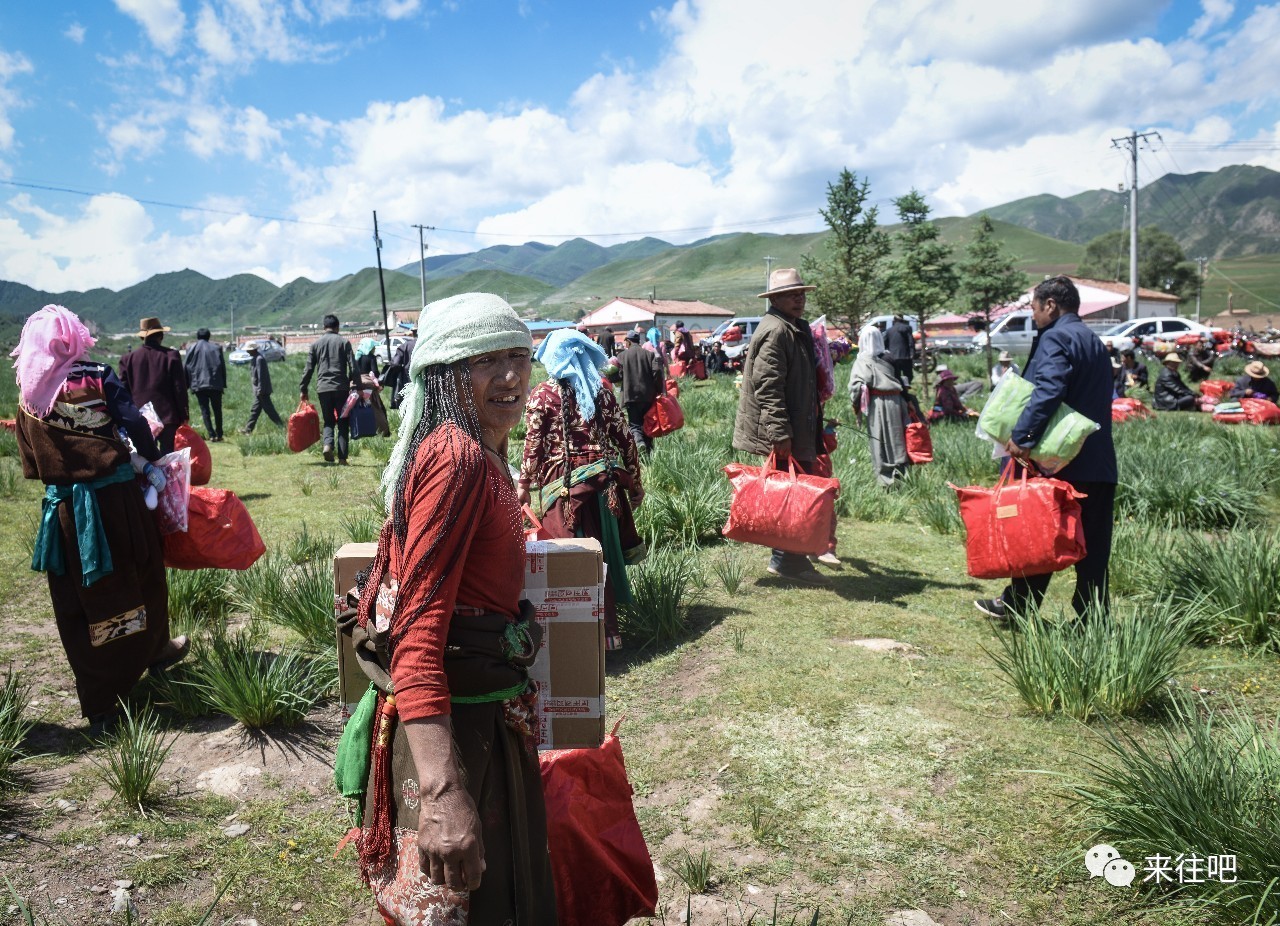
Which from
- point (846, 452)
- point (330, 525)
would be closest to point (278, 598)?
point (330, 525)

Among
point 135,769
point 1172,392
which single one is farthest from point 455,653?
point 1172,392

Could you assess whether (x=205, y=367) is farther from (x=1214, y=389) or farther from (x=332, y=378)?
(x=1214, y=389)

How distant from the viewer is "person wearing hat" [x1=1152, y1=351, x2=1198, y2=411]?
47.9 feet

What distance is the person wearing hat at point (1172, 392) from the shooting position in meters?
14.6

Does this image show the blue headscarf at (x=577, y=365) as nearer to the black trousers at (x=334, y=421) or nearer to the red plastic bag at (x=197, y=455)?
the red plastic bag at (x=197, y=455)

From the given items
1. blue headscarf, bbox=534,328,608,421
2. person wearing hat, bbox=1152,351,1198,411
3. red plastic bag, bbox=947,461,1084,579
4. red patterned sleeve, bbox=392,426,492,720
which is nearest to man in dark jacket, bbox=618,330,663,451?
blue headscarf, bbox=534,328,608,421

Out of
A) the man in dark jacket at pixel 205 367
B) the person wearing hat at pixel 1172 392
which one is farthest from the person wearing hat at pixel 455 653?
the person wearing hat at pixel 1172 392

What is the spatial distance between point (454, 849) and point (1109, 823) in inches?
86.8

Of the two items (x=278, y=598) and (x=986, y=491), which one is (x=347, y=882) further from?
(x=986, y=491)

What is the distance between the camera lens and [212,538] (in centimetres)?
422

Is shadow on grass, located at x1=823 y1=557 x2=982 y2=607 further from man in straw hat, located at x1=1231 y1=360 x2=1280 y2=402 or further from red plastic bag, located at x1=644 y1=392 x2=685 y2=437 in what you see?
man in straw hat, located at x1=1231 y1=360 x2=1280 y2=402

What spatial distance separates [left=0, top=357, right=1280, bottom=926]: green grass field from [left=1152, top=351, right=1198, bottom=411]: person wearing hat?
1032 centimetres

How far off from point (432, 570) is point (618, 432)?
320 centimetres

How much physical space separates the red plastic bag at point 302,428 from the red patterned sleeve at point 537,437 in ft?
24.8
